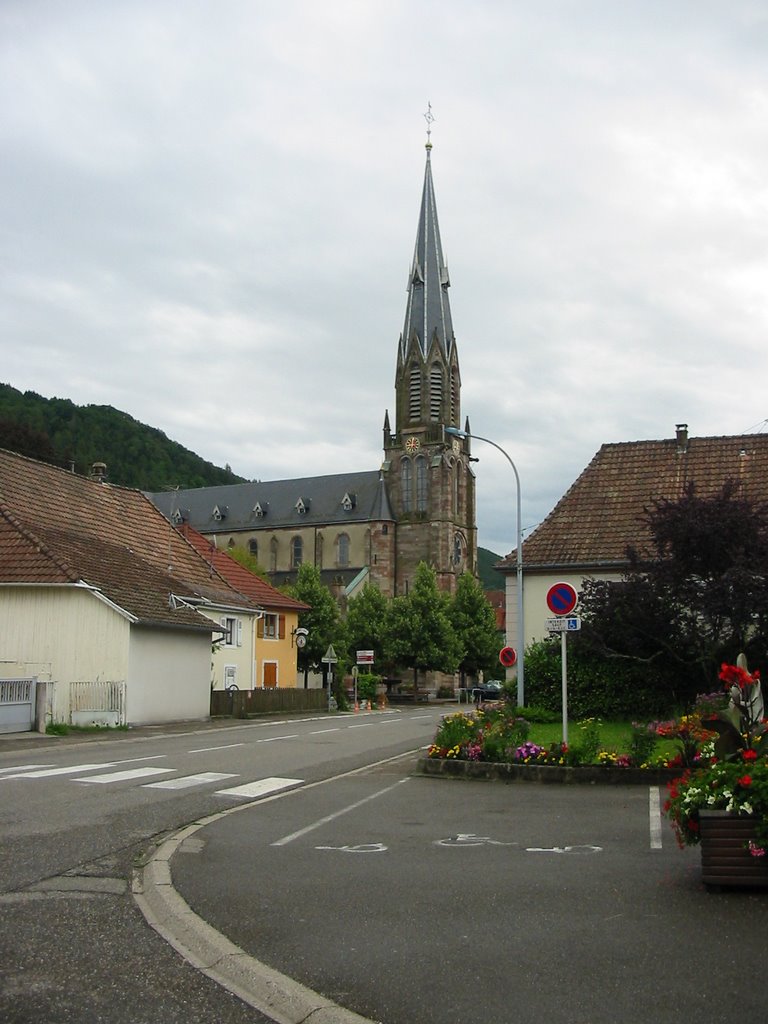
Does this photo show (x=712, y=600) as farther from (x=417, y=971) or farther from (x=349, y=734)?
(x=417, y=971)

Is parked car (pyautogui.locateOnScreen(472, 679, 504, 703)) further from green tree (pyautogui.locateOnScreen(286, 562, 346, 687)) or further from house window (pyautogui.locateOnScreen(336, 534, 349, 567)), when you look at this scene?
house window (pyautogui.locateOnScreen(336, 534, 349, 567))

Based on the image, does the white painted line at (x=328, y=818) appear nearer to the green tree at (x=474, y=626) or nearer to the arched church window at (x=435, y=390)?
the green tree at (x=474, y=626)

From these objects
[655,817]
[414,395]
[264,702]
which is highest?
[414,395]

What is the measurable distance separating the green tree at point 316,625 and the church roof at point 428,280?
47.2 m

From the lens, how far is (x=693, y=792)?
815cm

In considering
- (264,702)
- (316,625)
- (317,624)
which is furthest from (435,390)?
(264,702)

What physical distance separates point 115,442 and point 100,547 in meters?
102

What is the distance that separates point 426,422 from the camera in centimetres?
10844

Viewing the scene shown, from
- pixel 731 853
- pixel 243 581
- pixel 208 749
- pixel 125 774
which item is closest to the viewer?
pixel 731 853

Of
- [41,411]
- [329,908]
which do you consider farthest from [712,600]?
[41,411]

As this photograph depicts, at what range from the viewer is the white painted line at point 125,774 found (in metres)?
15.6

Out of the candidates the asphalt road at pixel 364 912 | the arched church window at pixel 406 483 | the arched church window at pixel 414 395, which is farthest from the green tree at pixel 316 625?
the asphalt road at pixel 364 912

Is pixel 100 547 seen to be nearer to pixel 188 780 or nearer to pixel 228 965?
pixel 188 780

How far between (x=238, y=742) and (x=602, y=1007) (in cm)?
2070
